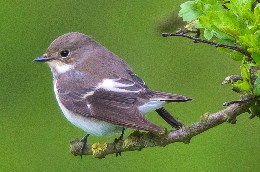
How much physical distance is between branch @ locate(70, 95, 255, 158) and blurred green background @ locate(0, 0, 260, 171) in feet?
11.1

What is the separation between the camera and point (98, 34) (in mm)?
9094

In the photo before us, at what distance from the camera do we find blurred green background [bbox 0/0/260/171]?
324 inches

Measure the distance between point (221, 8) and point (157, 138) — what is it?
70cm

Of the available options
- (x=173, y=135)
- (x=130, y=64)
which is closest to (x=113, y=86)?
(x=173, y=135)

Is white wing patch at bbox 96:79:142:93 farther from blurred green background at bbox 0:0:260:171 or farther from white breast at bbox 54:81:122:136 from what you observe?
blurred green background at bbox 0:0:260:171

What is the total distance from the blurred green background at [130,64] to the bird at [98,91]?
1828 mm

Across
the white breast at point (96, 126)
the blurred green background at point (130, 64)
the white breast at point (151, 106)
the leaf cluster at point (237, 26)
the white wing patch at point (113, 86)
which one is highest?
the leaf cluster at point (237, 26)

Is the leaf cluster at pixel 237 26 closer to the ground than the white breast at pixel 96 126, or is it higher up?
higher up

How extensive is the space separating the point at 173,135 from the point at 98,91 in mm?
1518

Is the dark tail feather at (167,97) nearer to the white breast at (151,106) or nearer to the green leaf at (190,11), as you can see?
the white breast at (151,106)

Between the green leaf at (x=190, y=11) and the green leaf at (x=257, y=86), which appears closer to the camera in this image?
the green leaf at (x=257, y=86)

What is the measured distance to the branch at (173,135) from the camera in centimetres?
411

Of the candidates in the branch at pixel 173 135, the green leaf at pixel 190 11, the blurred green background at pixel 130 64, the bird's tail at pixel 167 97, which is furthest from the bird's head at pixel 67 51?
the green leaf at pixel 190 11

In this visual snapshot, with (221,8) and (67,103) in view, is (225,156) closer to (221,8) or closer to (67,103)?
(67,103)
